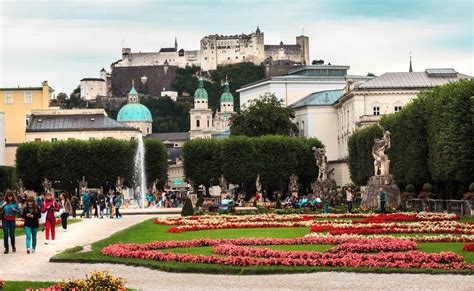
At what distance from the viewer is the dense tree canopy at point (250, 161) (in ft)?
327

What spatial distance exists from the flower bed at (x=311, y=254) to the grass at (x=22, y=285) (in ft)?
17.7

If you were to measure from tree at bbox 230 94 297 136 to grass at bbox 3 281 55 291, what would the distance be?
99348 millimetres

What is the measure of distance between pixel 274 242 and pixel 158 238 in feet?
19.7

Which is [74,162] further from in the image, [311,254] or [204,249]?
[311,254]

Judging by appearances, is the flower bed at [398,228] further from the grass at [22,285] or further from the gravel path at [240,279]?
the grass at [22,285]

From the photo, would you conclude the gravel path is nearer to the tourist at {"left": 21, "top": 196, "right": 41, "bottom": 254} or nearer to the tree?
the tourist at {"left": 21, "top": 196, "right": 41, "bottom": 254}

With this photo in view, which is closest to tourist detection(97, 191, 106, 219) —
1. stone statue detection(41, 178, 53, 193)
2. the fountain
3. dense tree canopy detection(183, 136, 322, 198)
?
stone statue detection(41, 178, 53, 193)

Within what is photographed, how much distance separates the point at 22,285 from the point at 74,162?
78.6 metres

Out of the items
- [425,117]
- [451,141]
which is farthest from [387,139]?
[425,117]

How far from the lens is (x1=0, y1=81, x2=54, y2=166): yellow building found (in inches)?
5276

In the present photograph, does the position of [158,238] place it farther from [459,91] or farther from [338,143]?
[338,143]

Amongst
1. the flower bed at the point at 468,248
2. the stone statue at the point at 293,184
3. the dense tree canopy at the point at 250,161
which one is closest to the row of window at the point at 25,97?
the dense tree canopy at the point at 250,161

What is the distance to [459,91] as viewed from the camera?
63281mm

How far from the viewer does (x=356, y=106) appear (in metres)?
109
